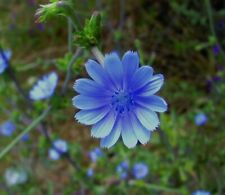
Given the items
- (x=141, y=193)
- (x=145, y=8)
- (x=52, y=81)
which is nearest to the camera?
(x=52, y=81)

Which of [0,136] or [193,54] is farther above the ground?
[0,136]

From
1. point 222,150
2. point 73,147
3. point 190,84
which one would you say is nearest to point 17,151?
point 73,147

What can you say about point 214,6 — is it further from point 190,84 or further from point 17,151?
point 17,151

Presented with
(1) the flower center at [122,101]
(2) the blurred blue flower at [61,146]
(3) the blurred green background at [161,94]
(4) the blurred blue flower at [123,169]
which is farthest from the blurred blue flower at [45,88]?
(1) the flower center at [122,101]

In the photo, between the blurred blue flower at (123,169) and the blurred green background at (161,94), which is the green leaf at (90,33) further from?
the blurred blue flower at (123,169)

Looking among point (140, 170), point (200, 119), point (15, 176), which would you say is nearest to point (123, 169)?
point (140, 170)

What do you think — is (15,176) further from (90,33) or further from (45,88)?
(90,33)
